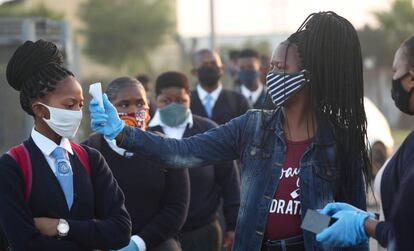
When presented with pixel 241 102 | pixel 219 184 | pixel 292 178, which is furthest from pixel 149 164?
pixel 241 102

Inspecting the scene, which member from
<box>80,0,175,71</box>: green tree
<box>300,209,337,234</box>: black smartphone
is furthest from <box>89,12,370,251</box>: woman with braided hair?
<box>80,0,175,71</box>: green tree

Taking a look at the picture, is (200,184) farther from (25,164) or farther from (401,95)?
(401,95)

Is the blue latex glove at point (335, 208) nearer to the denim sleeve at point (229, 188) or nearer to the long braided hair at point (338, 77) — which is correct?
the long braided hair at point (338, 77)

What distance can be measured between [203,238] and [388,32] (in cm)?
4031

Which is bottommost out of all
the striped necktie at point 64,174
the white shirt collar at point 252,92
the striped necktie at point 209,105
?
the white shirt collar at point 252,92

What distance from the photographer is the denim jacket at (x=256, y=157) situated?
4762 millimetres

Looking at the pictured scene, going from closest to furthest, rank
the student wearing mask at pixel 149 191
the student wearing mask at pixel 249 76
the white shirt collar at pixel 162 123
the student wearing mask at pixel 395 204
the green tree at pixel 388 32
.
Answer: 1. the student wearing mask at pixel 395 204
2. the student wearing mask at pixel 149 191
3. the white shirt collar at pixel 162 123
4. the student wearing mask at pixel 249 76
5. the green tree at pixel 388 32

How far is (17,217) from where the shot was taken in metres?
4.40

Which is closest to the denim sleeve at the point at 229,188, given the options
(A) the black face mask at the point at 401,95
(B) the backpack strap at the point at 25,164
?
(B) the backpack strap at the point at 25,164

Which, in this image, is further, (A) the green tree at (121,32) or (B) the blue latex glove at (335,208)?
(A) the green tree at (121,32)

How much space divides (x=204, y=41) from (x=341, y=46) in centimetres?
2607

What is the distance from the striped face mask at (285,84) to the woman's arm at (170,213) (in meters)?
1.10

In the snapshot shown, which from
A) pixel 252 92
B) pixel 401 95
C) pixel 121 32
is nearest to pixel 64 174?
pixel 401 95

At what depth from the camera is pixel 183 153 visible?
495 cm
